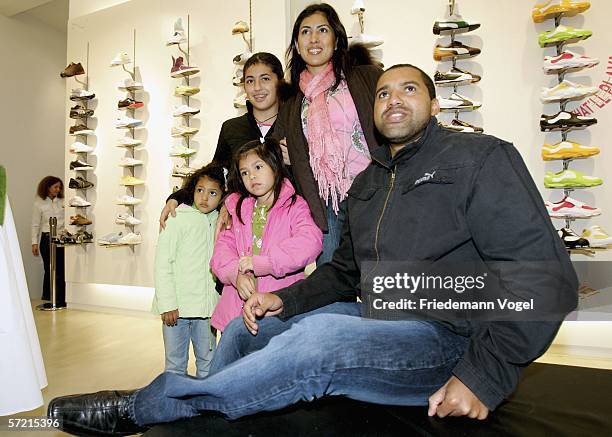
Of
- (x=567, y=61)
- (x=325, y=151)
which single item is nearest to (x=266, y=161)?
(x=325, y=151)

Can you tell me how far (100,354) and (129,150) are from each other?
284 cm

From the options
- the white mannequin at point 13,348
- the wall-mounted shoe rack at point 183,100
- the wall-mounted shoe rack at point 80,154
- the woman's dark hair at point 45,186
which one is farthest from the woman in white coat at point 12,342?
the woman's dark hair at point 45,186

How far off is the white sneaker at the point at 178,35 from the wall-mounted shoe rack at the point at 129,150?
79cm

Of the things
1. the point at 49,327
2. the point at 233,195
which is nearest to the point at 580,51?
the point at 233,195

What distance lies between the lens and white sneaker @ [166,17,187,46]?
496 centimetres

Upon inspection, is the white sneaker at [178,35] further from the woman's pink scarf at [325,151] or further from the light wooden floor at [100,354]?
the woman's pink scarf at [325,151]

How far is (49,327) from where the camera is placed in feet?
15.3

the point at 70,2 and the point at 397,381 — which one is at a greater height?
the point at 70,2

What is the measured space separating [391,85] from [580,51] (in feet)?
9.91

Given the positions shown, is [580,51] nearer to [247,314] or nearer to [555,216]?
[555,216]

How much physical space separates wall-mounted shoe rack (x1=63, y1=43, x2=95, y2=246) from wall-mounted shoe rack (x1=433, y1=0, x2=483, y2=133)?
446cm

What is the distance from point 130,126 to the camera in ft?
17.8

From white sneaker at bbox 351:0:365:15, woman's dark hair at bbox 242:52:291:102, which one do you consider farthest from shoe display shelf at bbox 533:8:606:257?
woman's dark hair at bbox 242:52:291:102

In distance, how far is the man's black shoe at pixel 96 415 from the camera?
1181 mm
